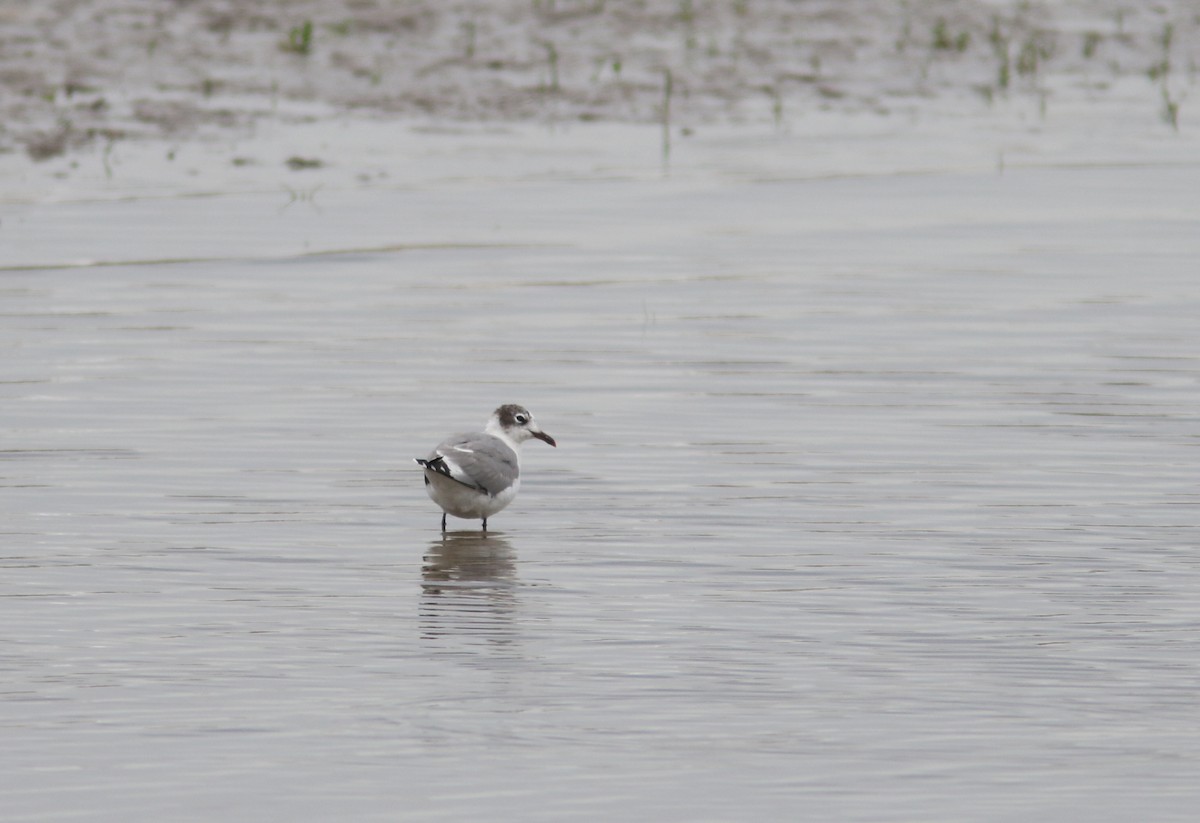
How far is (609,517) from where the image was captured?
11328 millimetres

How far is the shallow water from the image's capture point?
7.77 metres

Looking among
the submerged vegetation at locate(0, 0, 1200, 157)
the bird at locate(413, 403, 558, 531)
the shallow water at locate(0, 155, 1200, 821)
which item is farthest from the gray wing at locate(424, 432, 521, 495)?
the submerged vegetation at locate(0, 0, 1200, 157)

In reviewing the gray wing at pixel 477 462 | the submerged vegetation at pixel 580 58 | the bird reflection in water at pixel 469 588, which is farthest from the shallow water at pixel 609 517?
the submerged vegetation at pixel 580 58

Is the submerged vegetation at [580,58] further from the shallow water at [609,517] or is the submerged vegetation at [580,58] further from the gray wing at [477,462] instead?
the gray wing at [477,462]

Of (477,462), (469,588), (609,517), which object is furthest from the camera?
(609,517)

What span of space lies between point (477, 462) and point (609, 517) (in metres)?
0.69

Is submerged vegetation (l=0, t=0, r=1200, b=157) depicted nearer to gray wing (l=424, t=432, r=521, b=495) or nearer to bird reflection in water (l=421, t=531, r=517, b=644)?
gray wing (l=424, t=432, r=521, b=495)

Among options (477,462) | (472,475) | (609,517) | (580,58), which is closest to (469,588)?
(472,475)

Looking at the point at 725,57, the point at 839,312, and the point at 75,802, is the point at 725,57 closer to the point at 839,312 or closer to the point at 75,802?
the point at 839,312

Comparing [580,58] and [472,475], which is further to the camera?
[580,58]

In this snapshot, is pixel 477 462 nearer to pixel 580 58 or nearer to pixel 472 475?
pixel 472 475

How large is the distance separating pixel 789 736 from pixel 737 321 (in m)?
8.47

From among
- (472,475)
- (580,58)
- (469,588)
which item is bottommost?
(469,588)

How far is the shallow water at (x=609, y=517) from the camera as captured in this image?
777 cm
